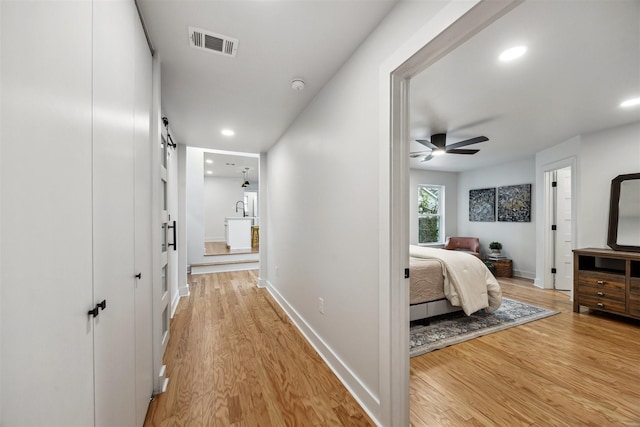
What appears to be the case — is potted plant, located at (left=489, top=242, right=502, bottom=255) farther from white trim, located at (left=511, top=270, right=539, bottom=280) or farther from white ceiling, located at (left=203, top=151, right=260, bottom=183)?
white ceiling, located at (left=203, top=151, right=260, bottom=183)

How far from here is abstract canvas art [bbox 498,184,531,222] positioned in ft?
16.3

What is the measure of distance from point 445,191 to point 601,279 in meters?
3.67

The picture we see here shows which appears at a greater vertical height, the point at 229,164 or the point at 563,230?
the point at 229,164

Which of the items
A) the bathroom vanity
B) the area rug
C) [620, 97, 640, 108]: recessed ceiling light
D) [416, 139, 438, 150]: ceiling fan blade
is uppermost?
[620, 97, 640, 108]: recessed ceiling light

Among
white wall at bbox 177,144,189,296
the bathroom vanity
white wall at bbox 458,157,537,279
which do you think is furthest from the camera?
the bathroom vanity

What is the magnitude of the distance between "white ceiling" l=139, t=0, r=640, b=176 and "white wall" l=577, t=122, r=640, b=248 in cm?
21

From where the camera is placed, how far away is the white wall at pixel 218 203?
8414 millimetres

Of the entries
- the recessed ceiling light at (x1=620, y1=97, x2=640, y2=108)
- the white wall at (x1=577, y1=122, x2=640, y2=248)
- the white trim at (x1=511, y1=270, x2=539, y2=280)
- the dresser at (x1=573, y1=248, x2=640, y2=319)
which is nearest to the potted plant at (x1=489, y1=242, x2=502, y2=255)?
the white trim at (x1=511, y1=270, x2=539, y2=280)

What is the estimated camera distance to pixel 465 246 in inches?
231

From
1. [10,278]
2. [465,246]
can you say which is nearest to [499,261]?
[465,246]

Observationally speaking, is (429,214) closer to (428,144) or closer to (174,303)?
(428,144)

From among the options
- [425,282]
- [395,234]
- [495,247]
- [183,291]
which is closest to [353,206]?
[395,234]

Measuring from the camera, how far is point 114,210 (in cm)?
99

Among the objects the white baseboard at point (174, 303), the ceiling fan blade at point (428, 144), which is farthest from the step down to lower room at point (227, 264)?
the ceiling fan blade at point (428, 144)
